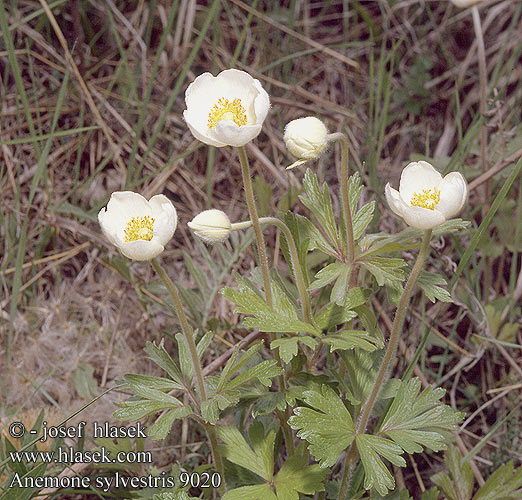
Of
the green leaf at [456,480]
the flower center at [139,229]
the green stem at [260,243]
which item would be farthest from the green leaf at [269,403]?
the green leaf at [456,480]

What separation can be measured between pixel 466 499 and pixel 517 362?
2.39 ft

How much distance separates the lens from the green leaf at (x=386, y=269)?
1613 millimetres

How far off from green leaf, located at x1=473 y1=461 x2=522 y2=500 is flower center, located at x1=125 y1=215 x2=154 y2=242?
119 cm

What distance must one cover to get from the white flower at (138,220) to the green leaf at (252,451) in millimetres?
574

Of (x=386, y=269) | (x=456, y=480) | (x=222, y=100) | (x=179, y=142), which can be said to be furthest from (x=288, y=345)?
(x=179, y=142)

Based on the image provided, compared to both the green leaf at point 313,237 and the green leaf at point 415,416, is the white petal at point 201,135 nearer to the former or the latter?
the green leaf at point 313,237

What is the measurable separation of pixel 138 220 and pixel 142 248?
0.68 ft

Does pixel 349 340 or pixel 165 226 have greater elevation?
pixel 165 226

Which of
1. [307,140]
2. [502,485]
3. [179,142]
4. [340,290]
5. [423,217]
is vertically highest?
[179,142]

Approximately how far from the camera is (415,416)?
1.73 meters

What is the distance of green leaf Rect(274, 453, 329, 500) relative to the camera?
→ 5.52ft

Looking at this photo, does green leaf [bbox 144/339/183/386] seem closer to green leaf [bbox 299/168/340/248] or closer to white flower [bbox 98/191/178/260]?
white flower [bbox 98/191/178/260]

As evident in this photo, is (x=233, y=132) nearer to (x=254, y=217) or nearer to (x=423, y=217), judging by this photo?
(x=254, y=217)

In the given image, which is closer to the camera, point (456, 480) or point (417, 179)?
point (417, 179)
